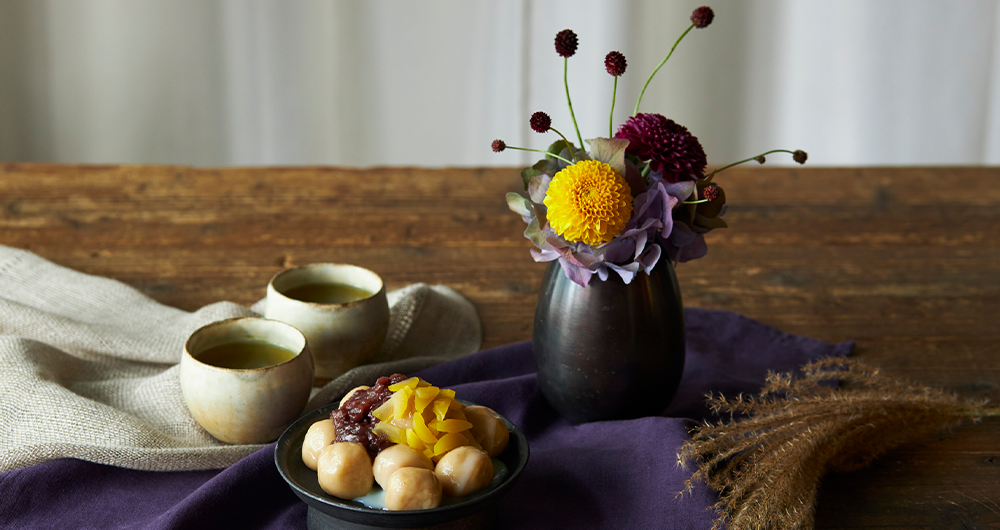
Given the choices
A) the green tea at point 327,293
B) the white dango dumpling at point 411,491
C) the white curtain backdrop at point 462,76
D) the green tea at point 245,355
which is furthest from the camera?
the white curtain backdrop at point 462,76

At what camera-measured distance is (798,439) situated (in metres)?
0.67

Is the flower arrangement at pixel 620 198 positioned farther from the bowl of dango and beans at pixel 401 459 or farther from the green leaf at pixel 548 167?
the bowl of dango and beans at pixel 401 459

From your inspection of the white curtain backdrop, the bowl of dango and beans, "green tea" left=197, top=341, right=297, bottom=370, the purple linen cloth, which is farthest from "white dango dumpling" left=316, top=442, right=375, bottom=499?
the white curtain backdrop

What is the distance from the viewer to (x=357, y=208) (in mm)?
1381

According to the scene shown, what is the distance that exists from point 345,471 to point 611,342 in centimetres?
27

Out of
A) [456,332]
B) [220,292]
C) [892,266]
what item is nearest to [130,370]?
[220,292]

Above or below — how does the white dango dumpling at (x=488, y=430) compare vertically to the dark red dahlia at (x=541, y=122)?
below

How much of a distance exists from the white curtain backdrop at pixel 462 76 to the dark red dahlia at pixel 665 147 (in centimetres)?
163

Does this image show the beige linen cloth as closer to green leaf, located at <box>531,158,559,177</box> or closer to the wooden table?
the wooden table

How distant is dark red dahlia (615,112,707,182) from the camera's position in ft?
2.30

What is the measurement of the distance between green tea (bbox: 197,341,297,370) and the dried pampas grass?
0.38m

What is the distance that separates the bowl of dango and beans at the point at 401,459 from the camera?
1.84ft

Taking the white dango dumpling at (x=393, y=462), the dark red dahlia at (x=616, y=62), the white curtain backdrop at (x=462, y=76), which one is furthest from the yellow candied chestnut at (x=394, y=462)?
the white curtain backdrop at (x=462, y=76)

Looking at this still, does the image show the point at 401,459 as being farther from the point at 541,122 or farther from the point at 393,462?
the point at 541,122
